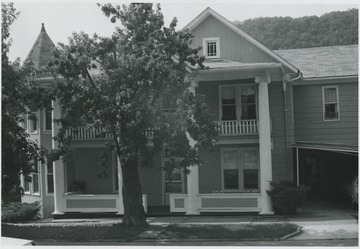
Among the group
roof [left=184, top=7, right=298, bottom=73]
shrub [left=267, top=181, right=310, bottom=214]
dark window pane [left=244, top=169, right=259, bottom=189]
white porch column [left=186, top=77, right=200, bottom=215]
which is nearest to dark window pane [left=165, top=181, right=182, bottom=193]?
white porch column [left=186, top=77, right=200, bottom=215]

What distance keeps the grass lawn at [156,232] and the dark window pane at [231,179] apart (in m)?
5.30

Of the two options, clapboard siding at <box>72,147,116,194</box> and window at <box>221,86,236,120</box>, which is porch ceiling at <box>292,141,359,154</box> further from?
clapboard siding at <box>72,147,116,194</box>

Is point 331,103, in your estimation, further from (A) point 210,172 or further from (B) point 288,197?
(A) point 210,172

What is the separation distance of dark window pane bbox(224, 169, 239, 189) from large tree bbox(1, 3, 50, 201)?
8.75 meters

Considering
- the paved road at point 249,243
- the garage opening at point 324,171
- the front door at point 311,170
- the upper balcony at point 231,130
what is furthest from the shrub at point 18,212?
the front door at point 311,170

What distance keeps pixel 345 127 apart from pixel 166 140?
383 inches

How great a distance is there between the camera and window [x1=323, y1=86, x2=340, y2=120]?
22.7 m

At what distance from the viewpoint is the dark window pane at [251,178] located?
72.9ft

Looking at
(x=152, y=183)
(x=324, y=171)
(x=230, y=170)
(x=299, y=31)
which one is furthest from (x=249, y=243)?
(x=299, y=31)

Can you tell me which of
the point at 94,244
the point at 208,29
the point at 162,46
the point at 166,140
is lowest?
the point at 94,244

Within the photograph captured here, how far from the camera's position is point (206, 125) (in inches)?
660

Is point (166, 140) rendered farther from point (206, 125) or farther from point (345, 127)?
point (345, 127)

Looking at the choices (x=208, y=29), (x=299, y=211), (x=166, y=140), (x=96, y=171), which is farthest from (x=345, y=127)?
(x=96, y=171)

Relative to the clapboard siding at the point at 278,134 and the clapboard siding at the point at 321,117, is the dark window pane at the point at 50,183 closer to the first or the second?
the clapboard siding at the point at 278,134
